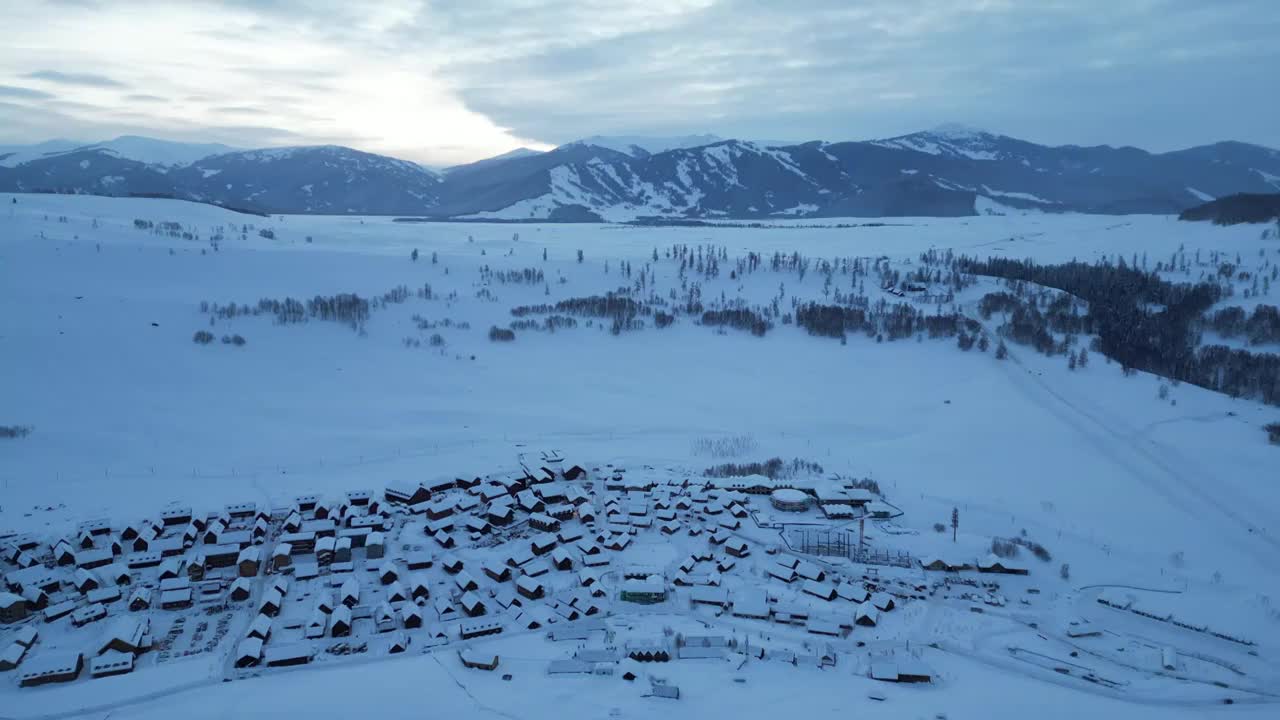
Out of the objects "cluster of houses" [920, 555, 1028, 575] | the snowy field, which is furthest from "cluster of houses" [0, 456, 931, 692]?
"cluster of houses" [920, 555, 1028, 575]

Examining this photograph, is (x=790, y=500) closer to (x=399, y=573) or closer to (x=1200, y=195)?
(x=399, y=573)

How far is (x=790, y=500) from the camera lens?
2303cm

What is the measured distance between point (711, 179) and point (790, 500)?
142m

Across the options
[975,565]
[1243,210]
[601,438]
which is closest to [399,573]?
[601,438]

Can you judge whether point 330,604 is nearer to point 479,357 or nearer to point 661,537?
point 661,537

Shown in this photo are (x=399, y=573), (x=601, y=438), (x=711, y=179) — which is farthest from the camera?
(x=711, y=179)

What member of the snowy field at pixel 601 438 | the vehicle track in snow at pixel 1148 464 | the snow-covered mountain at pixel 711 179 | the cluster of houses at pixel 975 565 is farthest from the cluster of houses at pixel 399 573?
the snow-covered mountain at pixel 711 179

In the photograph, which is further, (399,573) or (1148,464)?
(1148,464)

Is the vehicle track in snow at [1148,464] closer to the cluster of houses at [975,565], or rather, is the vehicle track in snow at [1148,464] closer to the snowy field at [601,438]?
the snowy field at [601,438]

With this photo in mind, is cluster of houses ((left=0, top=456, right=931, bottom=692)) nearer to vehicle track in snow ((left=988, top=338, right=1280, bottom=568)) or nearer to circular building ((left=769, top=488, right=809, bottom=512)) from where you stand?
circular building ((left=769, top=488, right=809, bottom=512))

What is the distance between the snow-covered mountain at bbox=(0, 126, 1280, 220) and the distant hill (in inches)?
2234

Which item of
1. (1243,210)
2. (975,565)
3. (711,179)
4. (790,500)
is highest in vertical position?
(711,179)

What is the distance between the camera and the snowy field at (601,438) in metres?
13.9

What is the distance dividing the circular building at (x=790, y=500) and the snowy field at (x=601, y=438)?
10.8 ft
